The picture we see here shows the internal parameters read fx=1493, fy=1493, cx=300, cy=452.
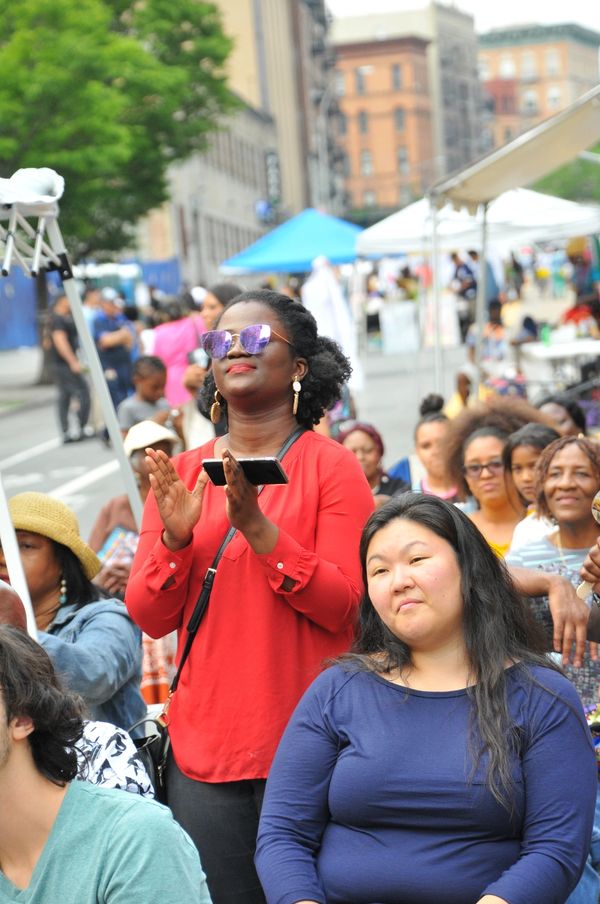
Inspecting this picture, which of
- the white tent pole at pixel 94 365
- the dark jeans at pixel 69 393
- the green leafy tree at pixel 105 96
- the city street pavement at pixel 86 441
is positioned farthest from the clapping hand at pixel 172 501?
the green leafy tree at pixel 105 96

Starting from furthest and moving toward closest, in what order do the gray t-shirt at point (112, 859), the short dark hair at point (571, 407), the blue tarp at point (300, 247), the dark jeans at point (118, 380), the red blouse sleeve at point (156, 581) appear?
the dark jeans at point (118, 380), the blue tarp at point (300, 247), the short dark hair at point (571, 407), the red blouse sleeve at point (156, 581), the gray t-shirt at point (112, 859)

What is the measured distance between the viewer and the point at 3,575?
4.58m

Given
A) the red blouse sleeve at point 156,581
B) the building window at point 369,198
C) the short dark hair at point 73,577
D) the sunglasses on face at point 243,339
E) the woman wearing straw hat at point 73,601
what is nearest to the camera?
the red blouse sleeve at point 156,581

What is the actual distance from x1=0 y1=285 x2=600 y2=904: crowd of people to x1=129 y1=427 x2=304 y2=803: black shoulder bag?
0.01 metres

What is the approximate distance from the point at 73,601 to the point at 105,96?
2876 cm

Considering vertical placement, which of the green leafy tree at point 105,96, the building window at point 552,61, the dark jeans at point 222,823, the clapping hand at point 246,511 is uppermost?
the building window at point 552,61

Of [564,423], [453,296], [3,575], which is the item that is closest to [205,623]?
[3,575]

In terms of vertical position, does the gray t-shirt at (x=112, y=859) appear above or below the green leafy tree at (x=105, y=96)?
below

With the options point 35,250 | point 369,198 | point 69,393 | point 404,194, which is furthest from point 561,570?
point 369,198

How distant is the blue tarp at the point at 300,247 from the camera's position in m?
18.0

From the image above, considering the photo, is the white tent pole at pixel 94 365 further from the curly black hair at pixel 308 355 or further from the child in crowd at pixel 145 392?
the child in crowd at pixel 145 392

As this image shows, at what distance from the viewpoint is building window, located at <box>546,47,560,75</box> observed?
19750 centimetres

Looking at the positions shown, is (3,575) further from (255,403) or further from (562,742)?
(562,742)

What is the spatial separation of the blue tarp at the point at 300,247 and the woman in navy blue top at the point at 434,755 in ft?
47.5
